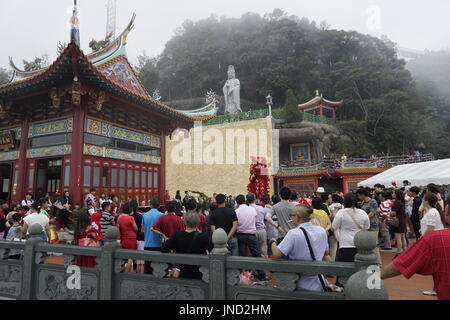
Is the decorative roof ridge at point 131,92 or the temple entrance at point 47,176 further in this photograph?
the temple entrance at point 47,176

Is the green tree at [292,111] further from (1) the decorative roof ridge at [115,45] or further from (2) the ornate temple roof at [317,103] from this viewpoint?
(1) the decorative roof ridge at [115,45]

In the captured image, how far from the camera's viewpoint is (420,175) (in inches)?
515

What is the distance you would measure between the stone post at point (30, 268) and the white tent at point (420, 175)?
42.4ft

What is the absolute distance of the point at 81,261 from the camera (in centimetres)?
482

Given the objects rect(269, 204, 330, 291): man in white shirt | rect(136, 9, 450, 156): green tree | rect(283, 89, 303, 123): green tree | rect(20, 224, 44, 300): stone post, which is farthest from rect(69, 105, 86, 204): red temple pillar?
rect(136, 9, 450, 156): green tree

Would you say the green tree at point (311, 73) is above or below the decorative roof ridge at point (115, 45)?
above

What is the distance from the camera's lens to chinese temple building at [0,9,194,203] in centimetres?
978

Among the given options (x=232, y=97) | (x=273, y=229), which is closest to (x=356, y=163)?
(x=232, y=97)

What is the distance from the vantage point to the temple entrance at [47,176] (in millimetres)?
11266

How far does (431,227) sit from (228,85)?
30.9 m

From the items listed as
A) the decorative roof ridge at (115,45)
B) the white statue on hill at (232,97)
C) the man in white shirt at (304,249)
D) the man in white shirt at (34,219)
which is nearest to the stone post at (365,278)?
the man in white shirt at (304,249)
